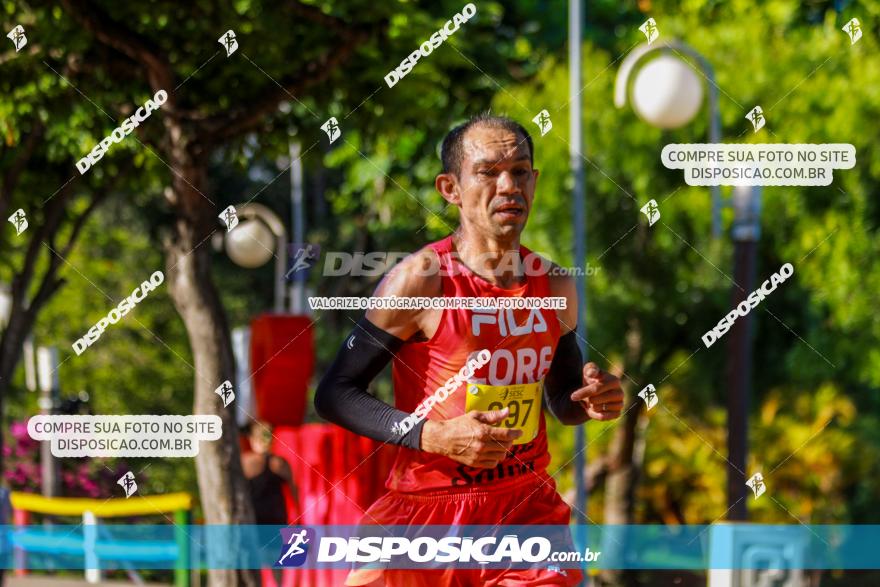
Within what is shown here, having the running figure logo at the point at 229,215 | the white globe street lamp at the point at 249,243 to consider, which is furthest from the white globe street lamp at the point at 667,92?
the white globe street lamp at the point at 249,243

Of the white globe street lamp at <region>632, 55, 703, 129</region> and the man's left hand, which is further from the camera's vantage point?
the white globe street lamp at <region>632, 55, 703, 129</region>

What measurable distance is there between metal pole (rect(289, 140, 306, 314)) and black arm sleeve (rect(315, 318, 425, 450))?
220cm

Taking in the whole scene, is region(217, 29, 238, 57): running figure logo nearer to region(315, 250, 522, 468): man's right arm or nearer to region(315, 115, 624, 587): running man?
region(315, 115, 624, 587): running man

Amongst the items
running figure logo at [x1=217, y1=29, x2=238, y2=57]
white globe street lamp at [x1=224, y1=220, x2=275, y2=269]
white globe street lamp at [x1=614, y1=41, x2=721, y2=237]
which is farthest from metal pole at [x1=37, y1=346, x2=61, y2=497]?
white globe street lamp at [x1=614, y1=41, x2=721, y2=237]

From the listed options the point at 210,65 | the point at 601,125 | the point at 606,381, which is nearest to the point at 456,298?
the point at 606,381

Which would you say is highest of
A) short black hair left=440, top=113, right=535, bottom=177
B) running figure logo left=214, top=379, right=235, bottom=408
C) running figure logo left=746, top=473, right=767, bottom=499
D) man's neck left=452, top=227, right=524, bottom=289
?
running figure logo left=214, top=379, right=235, bottom=408

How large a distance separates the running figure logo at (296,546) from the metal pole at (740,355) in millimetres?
2777

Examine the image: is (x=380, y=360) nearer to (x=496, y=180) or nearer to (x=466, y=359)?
(x=466, y=359)

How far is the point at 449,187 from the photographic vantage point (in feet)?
15.4

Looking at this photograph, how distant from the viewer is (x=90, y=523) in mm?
10742

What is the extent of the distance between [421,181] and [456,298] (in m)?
9.02

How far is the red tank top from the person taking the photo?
451 cm

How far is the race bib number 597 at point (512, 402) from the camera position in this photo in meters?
4.54

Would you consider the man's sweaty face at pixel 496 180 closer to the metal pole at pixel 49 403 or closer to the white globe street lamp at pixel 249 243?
the white globe street lamp at pixel 249 243
